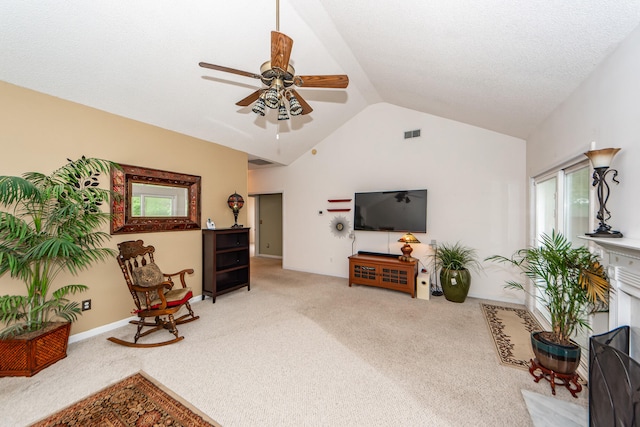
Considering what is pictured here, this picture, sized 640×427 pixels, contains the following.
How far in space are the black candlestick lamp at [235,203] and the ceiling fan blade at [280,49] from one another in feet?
9.99

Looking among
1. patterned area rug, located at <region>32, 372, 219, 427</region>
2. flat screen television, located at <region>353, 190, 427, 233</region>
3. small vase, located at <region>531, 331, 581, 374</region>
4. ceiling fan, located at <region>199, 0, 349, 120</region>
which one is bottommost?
patterned area rug, located at <region>32, 372, 219, 427</region>

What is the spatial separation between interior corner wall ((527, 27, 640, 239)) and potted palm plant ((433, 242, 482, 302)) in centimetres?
210

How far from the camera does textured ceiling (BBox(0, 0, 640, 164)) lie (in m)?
1.79

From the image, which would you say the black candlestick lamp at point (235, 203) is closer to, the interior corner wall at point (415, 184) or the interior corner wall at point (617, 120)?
the interior corner wall at point (415, 184)

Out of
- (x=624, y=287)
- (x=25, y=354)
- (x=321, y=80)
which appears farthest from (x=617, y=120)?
(x=25, y=354)

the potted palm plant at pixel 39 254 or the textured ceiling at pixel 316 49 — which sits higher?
the textured ceiling at pixel 316 49

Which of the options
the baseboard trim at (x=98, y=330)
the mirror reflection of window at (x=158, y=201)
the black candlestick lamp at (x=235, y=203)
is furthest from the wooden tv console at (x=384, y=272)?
the baseboard trim at (x=98, y=330)

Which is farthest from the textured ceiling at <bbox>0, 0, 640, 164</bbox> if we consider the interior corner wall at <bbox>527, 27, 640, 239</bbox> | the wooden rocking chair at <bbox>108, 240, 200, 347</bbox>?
the wooden rocking chair at <bbox>108, 240, 200, 347</bbox>

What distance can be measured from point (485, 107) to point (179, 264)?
16.2 feet

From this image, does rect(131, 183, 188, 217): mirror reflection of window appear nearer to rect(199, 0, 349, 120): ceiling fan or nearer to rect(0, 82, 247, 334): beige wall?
rect(0, 82, 247, 334): beige wall

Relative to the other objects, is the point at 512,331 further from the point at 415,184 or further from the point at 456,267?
the point at 415,184

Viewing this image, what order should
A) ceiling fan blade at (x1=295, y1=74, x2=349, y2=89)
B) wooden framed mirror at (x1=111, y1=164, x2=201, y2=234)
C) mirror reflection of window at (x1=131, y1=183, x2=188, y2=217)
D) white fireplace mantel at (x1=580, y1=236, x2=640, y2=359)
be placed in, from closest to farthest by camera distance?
white fireplace mantel at (x1=580, y1=236, x2=640, y2=359) < ceiling fan blade at (x1=295, y1=74, x2=349, y2=89) < wooden framed mirror at (x1=111, y1=164, x2=201, y2=234) < mirror reflection of window at (x1=131, y1=183, x2=188, y2=217)

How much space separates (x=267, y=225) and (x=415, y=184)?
495 cm

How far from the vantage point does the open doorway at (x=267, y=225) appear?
7.80m
